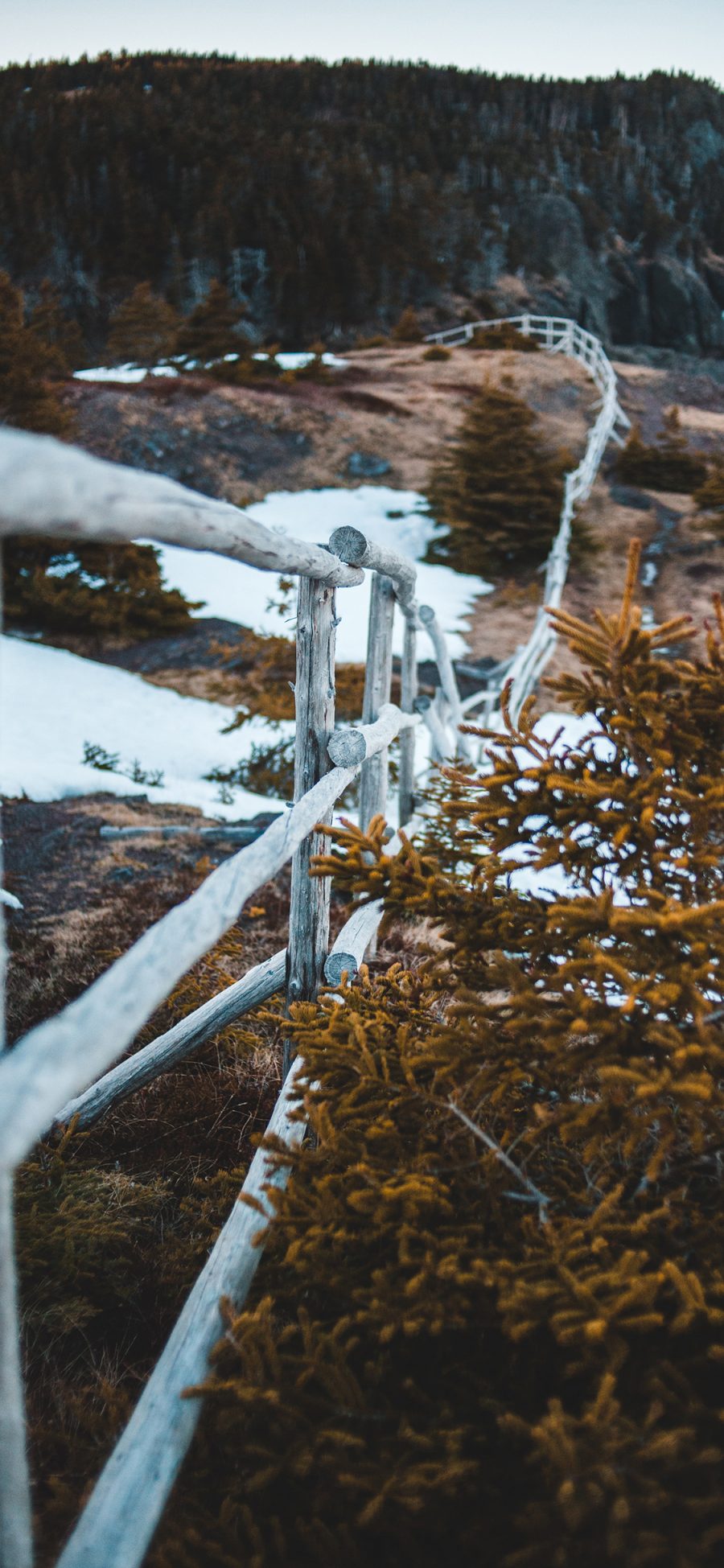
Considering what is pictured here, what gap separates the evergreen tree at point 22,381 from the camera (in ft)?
43.7

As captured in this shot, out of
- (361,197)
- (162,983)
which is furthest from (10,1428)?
(361,197)

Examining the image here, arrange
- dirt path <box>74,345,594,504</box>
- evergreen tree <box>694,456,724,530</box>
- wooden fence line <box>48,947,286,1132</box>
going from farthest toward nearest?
dirt path <box>74,345,594,504</box> < evergreen tree <box>694,456,724,530</box> < wooden fence line <box>48,947,286,1132</box>

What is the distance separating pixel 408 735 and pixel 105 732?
19.2ft

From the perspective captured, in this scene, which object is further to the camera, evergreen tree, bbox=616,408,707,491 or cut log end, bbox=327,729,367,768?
evergreen tree, bbox=616,408,707,491

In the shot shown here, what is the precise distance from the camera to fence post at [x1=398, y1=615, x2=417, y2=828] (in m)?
5.05

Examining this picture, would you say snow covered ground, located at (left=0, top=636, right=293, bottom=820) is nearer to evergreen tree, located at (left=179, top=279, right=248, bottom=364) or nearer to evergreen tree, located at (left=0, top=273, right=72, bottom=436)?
evergreen tree, located at (left=0, top=273, right=72, bottom=436)

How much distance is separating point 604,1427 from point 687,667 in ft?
4.55

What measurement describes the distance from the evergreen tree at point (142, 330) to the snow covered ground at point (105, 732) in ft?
68.2

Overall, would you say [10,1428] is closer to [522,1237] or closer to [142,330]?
[522,1237]

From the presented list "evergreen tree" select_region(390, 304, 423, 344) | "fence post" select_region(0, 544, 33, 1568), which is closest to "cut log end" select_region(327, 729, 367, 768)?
"fence post" select_region(0, 544, 33, 1568)

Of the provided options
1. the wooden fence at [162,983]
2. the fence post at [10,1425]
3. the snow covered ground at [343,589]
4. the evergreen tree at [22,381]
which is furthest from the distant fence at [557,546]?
the evergreen tree at [22,381]

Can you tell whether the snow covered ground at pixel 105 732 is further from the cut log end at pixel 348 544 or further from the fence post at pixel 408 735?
the cut log end at pixel 348 544

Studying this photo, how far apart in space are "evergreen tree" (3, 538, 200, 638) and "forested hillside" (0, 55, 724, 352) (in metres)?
35.7

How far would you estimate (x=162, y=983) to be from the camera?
1.27 meters
